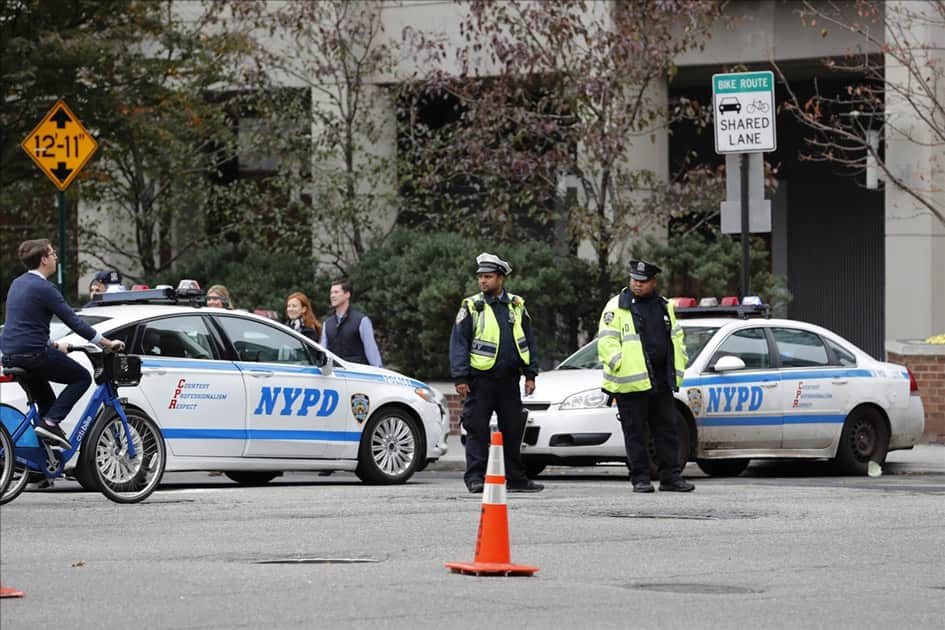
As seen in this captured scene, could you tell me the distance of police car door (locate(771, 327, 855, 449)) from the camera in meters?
16.9

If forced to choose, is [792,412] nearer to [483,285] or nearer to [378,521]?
[483,285]

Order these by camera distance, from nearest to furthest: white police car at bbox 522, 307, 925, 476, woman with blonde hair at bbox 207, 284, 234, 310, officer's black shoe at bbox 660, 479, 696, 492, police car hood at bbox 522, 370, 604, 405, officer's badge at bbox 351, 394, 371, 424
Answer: officer's black shoe at bbox 660, 479, 696, 492 → officer's badge at bbox 351, 394, 371, 424 → white police car at bbox 522, 307, 925, 476 → police car hood at bbox 522, 370, 604, 405 → woman with blonde hair at bbox 207, 284, 234, 310

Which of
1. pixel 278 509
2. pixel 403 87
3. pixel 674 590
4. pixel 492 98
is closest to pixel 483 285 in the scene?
pixel 278 509

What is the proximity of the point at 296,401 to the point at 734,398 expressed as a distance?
405 centimetres

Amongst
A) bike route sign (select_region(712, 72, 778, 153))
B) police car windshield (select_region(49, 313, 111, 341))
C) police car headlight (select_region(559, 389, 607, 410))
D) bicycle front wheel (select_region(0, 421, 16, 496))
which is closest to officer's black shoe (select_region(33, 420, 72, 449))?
bicycle front wheel (select_region(0, 421, 16, 496))

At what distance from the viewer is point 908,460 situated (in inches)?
734

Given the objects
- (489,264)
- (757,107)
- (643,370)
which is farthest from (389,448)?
(757,107)

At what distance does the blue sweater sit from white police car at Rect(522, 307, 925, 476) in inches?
199

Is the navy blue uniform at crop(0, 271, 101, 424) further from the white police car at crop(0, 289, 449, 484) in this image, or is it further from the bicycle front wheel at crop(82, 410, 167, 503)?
the white police car at crop(0, 289, 449, 484)

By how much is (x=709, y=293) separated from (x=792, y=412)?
22.1ft

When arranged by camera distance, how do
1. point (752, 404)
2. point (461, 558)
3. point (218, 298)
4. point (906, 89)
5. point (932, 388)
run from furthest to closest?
point (906, 89)
point (932, 388)
point (218, 298)
point (752, 404)
point (461, 558)

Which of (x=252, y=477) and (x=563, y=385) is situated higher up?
(x=563, y=385)

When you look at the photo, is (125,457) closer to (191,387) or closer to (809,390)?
(191,387)

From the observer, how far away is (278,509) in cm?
1262
